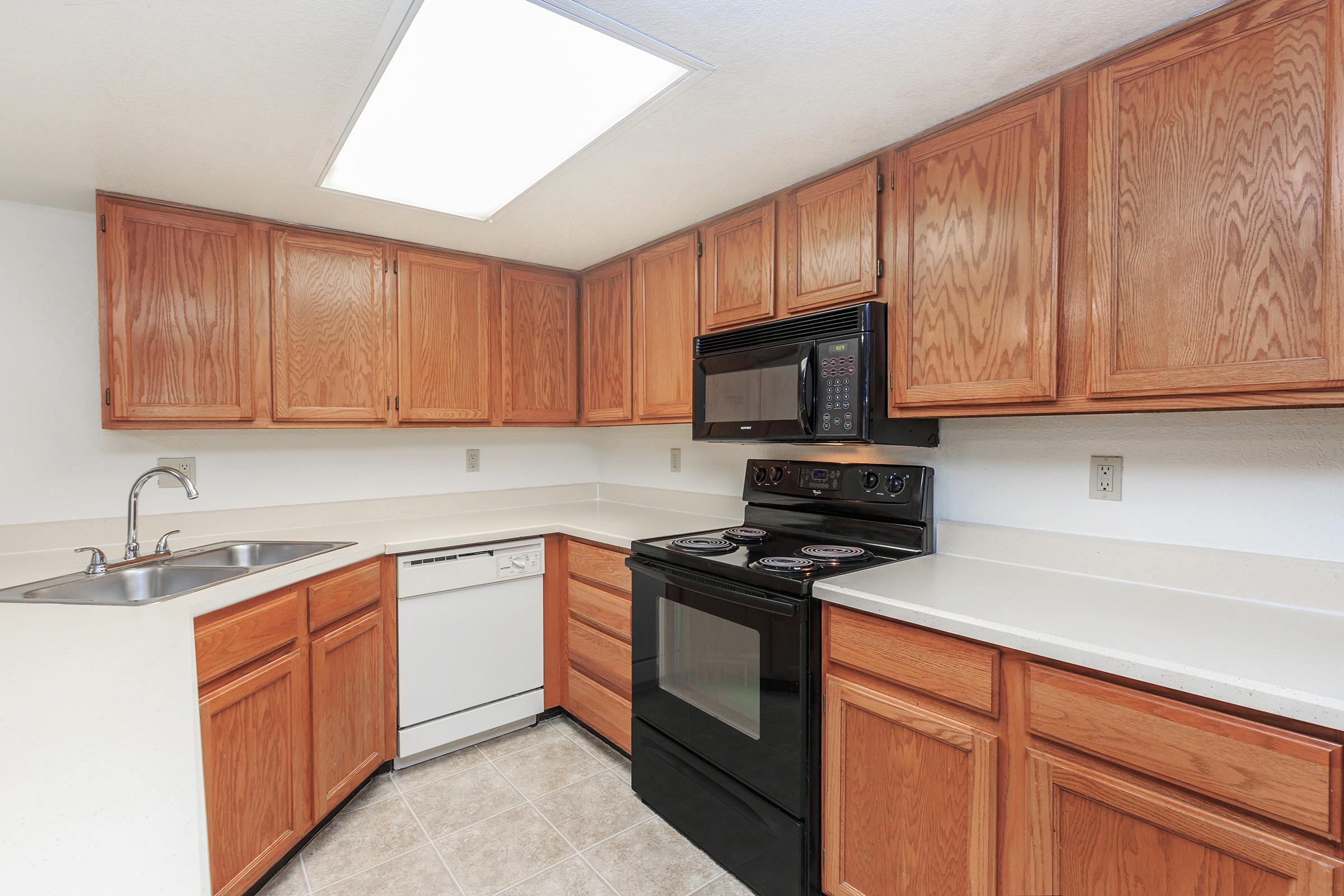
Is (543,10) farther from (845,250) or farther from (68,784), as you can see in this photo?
(68,784)

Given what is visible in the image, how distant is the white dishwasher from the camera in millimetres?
2322

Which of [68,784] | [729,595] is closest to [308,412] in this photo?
[729,595]

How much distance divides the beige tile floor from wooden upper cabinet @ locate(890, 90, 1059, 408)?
156 cm

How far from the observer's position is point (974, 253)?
1.57 metres

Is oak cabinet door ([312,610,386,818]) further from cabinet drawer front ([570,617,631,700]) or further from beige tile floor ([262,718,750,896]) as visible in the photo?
cabinet drawer front ([570,617,631,700])

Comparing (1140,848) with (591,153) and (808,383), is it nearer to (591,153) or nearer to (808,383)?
(808,383)

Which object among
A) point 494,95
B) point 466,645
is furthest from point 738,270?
point 466,645

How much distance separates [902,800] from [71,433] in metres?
2.93

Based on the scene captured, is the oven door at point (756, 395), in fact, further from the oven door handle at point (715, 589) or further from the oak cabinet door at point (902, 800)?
the oak cabinet door at point (902, 800)

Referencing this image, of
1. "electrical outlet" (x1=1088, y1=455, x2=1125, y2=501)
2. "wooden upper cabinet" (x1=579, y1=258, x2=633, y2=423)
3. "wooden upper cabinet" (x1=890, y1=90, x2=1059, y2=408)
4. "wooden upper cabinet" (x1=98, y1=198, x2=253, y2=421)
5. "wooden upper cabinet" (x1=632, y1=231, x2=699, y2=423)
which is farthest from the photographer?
"wooden upper cabinet" (x1=579, y1=258, x2=633, y2=423)

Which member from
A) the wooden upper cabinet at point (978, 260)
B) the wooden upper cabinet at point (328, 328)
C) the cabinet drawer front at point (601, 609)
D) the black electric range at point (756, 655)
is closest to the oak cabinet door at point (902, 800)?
the black electric range at point (756, 655)

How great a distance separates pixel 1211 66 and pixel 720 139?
1.07m

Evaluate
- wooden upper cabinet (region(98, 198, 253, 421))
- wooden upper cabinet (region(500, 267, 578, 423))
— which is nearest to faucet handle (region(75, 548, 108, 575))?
wooden upper cabinet (region(98, 198, 253, 421))

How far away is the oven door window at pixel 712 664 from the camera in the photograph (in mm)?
1710
